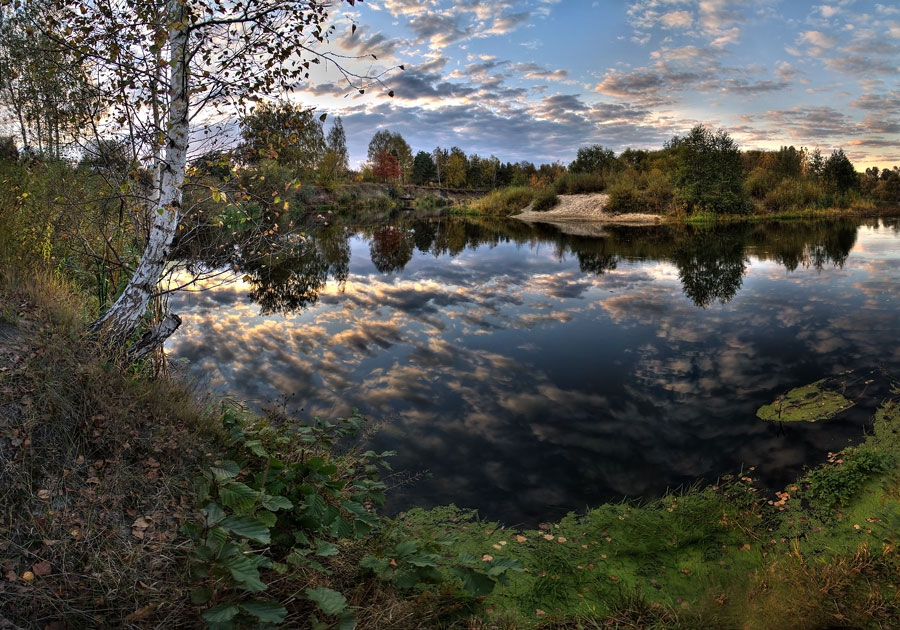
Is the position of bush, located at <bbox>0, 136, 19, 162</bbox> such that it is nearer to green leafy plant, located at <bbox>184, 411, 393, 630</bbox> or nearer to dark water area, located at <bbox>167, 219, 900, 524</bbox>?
dark water area, located at <bbox>167, 219, 900, 524</bbox>

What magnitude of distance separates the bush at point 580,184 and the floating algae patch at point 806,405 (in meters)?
38.9

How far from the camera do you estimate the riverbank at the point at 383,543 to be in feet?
8.34

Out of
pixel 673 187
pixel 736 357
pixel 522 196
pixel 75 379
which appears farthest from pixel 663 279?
pixel 522 196

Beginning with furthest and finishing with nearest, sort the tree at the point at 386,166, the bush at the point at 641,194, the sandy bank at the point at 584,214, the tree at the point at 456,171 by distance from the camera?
the tree at the point at 456,171 < the tree at the point at 386,166 < the bush at the point at 641,194 < the sandy bank at the point at 584,214

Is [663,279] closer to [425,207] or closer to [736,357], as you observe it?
[736,357]

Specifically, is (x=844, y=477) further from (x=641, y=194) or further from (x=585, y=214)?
(x=585, y=214)

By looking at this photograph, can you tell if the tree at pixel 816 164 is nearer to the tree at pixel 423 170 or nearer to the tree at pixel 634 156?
the tree at pixel 634 156

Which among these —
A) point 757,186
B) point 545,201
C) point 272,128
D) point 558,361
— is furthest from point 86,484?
point 545,201

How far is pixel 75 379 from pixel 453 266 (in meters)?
14.4

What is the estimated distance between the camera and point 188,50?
4375 millimetres

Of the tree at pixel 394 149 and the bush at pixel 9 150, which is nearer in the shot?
the bush at pixel 9 150

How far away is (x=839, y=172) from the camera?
4134 centimetres

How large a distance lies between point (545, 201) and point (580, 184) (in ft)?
11.6

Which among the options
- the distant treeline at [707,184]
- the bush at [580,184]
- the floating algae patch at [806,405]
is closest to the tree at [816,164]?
the distant treeline at [707,184]
